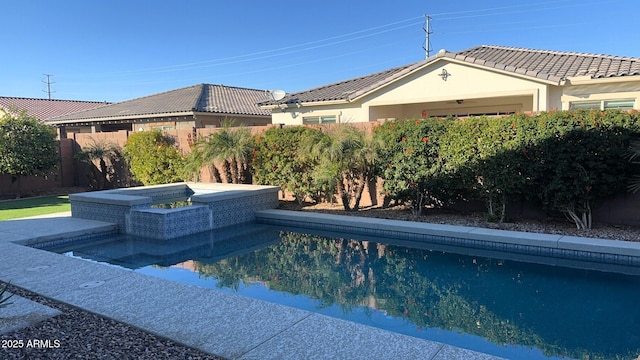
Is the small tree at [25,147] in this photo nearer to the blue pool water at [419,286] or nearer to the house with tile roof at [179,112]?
the house with tile roof at [179,112]

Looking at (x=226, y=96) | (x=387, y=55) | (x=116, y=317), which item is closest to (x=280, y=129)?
(x=116, y=317)

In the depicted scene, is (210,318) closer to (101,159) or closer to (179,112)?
(101,159)

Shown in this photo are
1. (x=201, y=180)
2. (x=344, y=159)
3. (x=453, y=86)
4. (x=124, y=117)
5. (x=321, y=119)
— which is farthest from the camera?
(x=124, y=117)

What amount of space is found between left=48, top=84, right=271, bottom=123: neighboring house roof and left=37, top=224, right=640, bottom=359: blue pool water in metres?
13.7

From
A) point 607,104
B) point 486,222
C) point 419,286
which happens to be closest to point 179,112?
point 486,222

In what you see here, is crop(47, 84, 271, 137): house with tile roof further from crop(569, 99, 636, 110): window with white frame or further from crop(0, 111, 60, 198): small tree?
crop(569, 99, 636, 110): window with white frame

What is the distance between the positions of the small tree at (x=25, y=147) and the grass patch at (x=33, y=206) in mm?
1218

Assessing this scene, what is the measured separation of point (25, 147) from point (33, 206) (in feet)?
11.2

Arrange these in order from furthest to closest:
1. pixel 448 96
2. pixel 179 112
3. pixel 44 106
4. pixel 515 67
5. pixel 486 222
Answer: pixel 44 106, pixel 179 112, pixel 448 96, pixel 515 67, pixel 486 222

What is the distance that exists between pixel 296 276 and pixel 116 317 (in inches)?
144

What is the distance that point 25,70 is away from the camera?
39188mm

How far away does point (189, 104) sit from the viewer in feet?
78.6

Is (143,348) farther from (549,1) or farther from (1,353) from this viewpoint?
(549,1)

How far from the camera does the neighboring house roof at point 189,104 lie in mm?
23734
